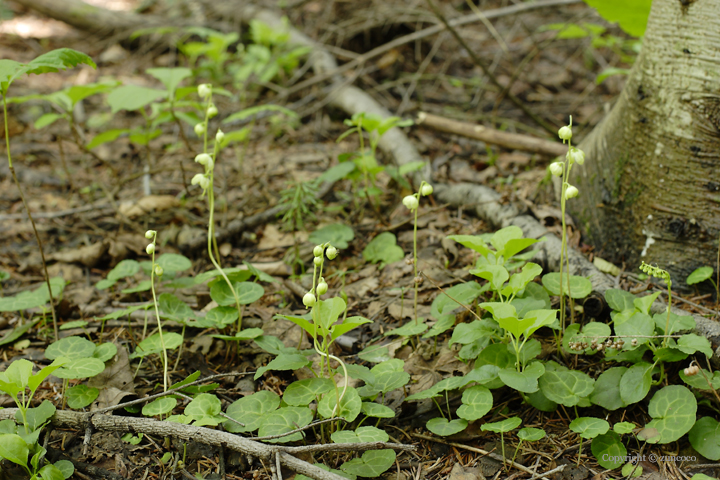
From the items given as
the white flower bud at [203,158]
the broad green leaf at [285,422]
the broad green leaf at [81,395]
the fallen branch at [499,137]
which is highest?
the white flower bud at [203,158]

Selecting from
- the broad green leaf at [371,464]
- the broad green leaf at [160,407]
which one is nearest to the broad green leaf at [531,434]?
the broad green leaf at [371,464]

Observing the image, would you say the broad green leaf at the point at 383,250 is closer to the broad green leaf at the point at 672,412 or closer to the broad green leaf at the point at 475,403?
the broad green leaf at the point at 475,403

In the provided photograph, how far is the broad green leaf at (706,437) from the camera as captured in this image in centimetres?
162

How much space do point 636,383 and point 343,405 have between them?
1072mm

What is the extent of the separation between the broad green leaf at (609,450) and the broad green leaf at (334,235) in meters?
1.60

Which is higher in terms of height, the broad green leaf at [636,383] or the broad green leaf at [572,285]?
the broad green leaf at [572,285]

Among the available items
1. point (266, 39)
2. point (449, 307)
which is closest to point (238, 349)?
point (449, 307)

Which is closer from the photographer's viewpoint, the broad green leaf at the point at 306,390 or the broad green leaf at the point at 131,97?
the broad green leaf at the point at 306,390

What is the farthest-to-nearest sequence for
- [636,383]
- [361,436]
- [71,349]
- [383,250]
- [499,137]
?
[499,137] → [383,250] → [71,349] → [636,383] → [361,436]

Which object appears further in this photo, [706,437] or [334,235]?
[334,235]

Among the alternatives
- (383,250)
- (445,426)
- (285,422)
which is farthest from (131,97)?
(445,426)

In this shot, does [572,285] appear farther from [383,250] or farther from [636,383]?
[383,250]

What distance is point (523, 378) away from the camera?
1.70 m

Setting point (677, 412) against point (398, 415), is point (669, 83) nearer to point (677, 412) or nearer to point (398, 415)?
point (677, 412)
